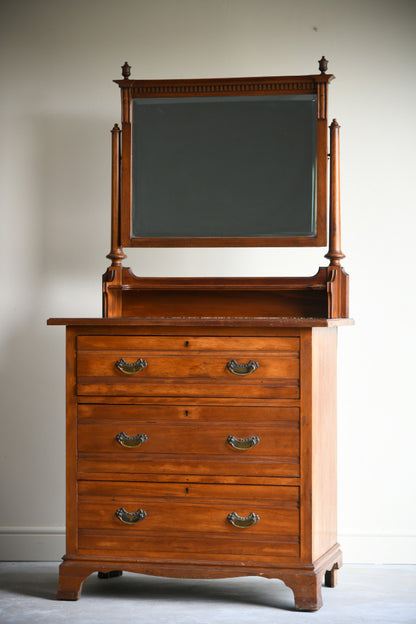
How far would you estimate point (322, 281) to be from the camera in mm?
3158

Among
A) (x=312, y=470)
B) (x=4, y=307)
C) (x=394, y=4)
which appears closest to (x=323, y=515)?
(x=312, y=470)

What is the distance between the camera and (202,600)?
2.93 metres

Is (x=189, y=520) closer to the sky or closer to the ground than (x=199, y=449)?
closer to the ground

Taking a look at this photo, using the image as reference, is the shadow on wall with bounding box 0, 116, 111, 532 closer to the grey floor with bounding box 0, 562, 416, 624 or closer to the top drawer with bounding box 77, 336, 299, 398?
the grey floor with bounding box 0, 562, 416, 624

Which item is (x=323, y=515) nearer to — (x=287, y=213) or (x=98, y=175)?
(x=287, y=213)

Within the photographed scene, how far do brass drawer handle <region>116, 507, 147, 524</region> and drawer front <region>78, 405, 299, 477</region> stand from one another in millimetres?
134

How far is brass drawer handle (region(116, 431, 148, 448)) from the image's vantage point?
2.84 m

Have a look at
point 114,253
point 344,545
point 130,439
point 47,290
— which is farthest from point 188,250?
point 344,545

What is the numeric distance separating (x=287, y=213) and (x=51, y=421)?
1337mm

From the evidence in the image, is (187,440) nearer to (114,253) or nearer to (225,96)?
(114,253)

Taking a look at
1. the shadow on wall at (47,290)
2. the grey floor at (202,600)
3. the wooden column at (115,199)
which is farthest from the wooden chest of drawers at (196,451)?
the shadow on wall at (47,290)

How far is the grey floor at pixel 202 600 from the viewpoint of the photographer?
107 inches

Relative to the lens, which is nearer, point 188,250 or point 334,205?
point 334,205

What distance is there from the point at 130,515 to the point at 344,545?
1.05 metres
